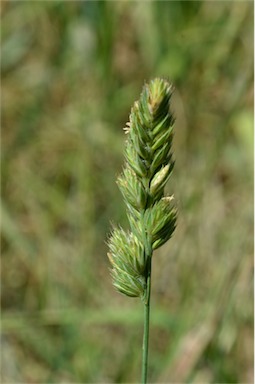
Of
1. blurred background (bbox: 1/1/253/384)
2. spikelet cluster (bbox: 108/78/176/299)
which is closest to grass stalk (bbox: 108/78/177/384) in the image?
spikelet cluster (bbox: 108/78/176/299)

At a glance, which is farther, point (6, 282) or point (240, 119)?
point (6, 282)

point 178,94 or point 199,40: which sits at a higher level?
point 199,40

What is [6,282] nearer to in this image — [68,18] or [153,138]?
[68,18]

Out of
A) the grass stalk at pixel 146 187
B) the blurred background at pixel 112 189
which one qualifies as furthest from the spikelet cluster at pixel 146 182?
the blurred background at pixel 112 189

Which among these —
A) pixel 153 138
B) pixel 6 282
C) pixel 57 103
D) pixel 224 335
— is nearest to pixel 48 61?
pixel 57 103

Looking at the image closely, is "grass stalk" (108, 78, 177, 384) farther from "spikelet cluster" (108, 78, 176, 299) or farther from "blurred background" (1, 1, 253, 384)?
"blurred background" (1, 1, 253, 384)

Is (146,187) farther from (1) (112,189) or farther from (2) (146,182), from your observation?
(1) (112,189)

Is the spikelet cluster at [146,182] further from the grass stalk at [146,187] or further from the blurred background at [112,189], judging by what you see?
the blurred background at [112,189]
